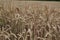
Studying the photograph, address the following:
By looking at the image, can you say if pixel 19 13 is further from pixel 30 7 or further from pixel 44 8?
pixel 44 8

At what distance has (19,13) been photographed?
1.38 meters

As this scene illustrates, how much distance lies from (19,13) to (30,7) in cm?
14

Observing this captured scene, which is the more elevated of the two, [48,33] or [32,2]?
[32,2]

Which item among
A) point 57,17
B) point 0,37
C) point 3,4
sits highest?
point 3,4

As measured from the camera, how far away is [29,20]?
4.25 feet

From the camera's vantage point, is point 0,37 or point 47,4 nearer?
point 0,37

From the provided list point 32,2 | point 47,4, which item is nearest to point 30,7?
point 32,2

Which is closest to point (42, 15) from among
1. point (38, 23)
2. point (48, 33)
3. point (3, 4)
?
point (38, 23)

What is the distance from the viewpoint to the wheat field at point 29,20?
1.21 m

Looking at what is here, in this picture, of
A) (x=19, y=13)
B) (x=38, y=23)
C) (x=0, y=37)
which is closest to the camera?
(x=0, y=37)

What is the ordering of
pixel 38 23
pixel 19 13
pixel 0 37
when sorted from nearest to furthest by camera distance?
pixel 0 37
pixel 38 23
pixel 19 13

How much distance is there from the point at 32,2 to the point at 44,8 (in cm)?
14

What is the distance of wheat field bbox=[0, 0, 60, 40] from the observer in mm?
1215

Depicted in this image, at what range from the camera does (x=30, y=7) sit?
1.45 meters
